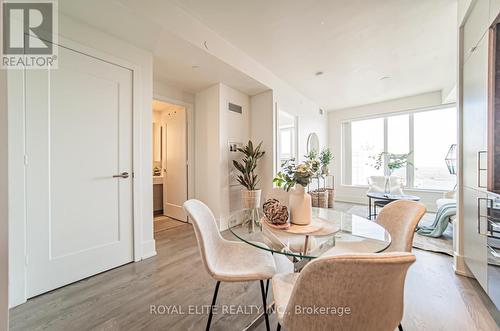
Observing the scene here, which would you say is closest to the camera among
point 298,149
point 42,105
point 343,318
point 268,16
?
point 343,318

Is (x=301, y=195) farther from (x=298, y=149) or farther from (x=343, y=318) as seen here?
(x=298, y=149)

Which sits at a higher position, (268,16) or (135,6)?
(268,16)

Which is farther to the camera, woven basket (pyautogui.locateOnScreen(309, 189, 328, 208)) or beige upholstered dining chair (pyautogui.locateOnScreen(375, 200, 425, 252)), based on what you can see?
woven basket (pyautogui.locateOnScreen(309, 189, 328, 208))

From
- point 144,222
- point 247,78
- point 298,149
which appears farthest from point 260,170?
point 144,222

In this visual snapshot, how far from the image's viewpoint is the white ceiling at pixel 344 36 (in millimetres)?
2139

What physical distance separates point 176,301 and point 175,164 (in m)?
2.75

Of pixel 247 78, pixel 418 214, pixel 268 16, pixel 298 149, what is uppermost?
Answer: pixel 268 16

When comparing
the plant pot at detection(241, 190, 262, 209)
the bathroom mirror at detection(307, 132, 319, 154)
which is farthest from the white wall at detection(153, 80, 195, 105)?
the bathroom mirror at detection(307, 132, 319, 154)

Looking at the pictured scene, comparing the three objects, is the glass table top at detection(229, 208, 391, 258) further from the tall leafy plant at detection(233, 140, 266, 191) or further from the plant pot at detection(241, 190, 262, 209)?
the tall leafy plant at detection(233, 140, 266, 191)

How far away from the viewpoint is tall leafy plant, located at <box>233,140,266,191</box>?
11.8 feet

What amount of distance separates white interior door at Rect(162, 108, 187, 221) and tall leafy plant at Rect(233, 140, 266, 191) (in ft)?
3.52

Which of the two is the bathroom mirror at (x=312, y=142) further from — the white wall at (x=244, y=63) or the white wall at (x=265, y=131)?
the white wall at (x=265, y=131)

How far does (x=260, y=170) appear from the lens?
13.1ft

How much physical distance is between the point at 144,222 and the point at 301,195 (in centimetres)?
195
